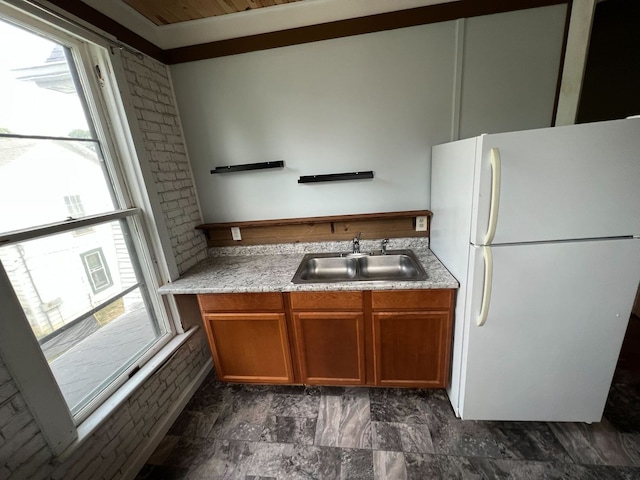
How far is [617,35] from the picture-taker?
6.45 feet

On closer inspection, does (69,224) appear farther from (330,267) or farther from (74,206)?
(330,267)

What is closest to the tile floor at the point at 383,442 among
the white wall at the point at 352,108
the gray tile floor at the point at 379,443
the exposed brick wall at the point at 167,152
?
the gray tile floor at the point at 379,443

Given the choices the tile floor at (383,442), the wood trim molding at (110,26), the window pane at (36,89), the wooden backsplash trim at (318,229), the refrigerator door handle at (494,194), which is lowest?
the tile floor at (383,442)

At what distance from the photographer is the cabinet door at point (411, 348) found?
1.60 metres

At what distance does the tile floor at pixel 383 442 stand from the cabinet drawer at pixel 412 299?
732mm

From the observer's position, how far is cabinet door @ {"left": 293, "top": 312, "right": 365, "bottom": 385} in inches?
65.8

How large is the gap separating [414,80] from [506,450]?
2445mm

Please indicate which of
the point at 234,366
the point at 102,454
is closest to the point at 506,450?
the point at 234,366

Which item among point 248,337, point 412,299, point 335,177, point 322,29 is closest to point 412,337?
point 412,299

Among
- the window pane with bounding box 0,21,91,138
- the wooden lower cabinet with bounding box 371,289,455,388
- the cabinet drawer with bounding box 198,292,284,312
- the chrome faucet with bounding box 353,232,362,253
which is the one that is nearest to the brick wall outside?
the window pane with bounding box 0,21,91,138

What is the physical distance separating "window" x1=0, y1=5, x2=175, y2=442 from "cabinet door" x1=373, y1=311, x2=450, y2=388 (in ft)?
5.22

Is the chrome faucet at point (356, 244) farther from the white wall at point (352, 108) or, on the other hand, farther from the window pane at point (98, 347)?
the window pane at point (98, 347)

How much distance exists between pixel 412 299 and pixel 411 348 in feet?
1.21

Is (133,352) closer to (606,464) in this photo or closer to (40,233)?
(40,233)
